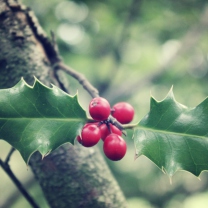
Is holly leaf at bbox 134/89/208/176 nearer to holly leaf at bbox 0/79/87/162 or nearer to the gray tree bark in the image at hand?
holly leaf at bbox 0/79/87/162

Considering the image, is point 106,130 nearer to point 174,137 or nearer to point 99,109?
point 99,109

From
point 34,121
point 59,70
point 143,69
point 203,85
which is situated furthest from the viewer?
point 143,69

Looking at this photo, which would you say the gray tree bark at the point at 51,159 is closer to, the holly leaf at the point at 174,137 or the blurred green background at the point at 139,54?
the holly leaf at the point at 174,137

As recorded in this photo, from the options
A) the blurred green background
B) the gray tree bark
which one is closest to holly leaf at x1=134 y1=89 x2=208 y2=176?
the gray tree bark

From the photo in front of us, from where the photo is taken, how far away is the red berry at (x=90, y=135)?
3.22 feet

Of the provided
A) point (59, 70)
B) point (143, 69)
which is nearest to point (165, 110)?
point (59, 70)

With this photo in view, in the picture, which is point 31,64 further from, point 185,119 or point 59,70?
point 185,119

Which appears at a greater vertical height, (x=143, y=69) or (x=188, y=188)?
(x=143, y=69)

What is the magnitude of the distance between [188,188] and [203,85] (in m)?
1.95

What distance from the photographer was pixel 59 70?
4.79 feet

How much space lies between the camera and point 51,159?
4.25 feet

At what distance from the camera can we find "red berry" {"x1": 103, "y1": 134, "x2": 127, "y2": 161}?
1.01m

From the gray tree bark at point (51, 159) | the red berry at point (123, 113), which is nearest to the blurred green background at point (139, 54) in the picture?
the gray tree bark at point (51, 159)

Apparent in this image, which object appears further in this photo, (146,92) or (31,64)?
(146,92)
